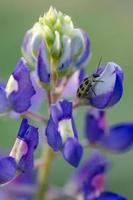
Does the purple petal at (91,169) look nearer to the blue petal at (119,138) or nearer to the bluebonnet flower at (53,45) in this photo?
the blue petal at (119,138)

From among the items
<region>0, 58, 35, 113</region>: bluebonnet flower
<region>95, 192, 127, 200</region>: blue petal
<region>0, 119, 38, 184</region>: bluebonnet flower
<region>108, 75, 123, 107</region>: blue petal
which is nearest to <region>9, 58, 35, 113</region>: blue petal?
<region>0, 58, 35, 113</region>: bluebonnet flower

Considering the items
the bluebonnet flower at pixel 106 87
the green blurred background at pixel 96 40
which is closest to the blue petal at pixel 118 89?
the bluebonnet flower at pixel 106 87

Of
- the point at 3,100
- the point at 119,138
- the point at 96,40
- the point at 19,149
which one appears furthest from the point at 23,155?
the point at 96,40

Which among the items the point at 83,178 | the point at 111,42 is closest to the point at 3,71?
the point at 111,42

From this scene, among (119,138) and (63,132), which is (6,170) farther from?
(119,138)

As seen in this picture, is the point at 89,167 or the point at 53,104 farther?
the point at 89,167

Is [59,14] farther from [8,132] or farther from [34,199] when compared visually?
[8,132]

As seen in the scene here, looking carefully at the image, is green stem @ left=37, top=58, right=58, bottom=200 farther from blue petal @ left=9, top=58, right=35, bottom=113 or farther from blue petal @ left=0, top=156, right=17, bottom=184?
blue petal @ left=0, top=156, right=17, bottom=184

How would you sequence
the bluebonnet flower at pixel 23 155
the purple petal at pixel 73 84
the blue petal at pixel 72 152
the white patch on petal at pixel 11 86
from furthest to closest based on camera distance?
1. the purple petal at pixel 73 84
2. the white patch on petal at pixel 11 86
3. the bluebonnet flower at pixel 23 155
4. the blue petal at pixel 72 152
